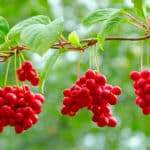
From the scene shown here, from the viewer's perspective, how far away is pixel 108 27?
2.59 metres

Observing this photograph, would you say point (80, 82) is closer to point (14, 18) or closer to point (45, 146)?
point (14, 18)

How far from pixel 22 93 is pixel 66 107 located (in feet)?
0.76

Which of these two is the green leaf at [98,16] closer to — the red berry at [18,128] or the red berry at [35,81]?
the red berry at [35,81]

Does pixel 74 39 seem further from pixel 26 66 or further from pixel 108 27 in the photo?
pixel 26 66

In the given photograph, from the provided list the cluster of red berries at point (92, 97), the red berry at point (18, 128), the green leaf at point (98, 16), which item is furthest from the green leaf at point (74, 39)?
the red berry at point (18, 128)

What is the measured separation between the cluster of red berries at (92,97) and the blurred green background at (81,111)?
3376mm

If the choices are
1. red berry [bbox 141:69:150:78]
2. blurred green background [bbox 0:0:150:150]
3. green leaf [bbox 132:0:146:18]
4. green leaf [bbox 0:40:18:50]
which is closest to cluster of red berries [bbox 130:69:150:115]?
red berry [bbox 141:69:150:78]

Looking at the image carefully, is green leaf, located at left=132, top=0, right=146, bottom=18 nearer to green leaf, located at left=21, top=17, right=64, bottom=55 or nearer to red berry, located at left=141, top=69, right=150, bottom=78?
red berry, located at left=141, top=69, right=150, bottom=78

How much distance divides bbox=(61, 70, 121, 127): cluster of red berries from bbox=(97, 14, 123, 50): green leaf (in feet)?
0.82

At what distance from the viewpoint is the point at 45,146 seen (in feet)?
23.5

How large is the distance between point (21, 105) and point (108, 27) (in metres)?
0.54

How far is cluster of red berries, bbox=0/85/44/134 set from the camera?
2701 mm

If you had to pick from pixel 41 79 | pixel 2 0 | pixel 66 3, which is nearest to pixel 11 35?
pixel 41 79

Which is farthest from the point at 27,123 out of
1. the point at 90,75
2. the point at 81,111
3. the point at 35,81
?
the point at 81,111
